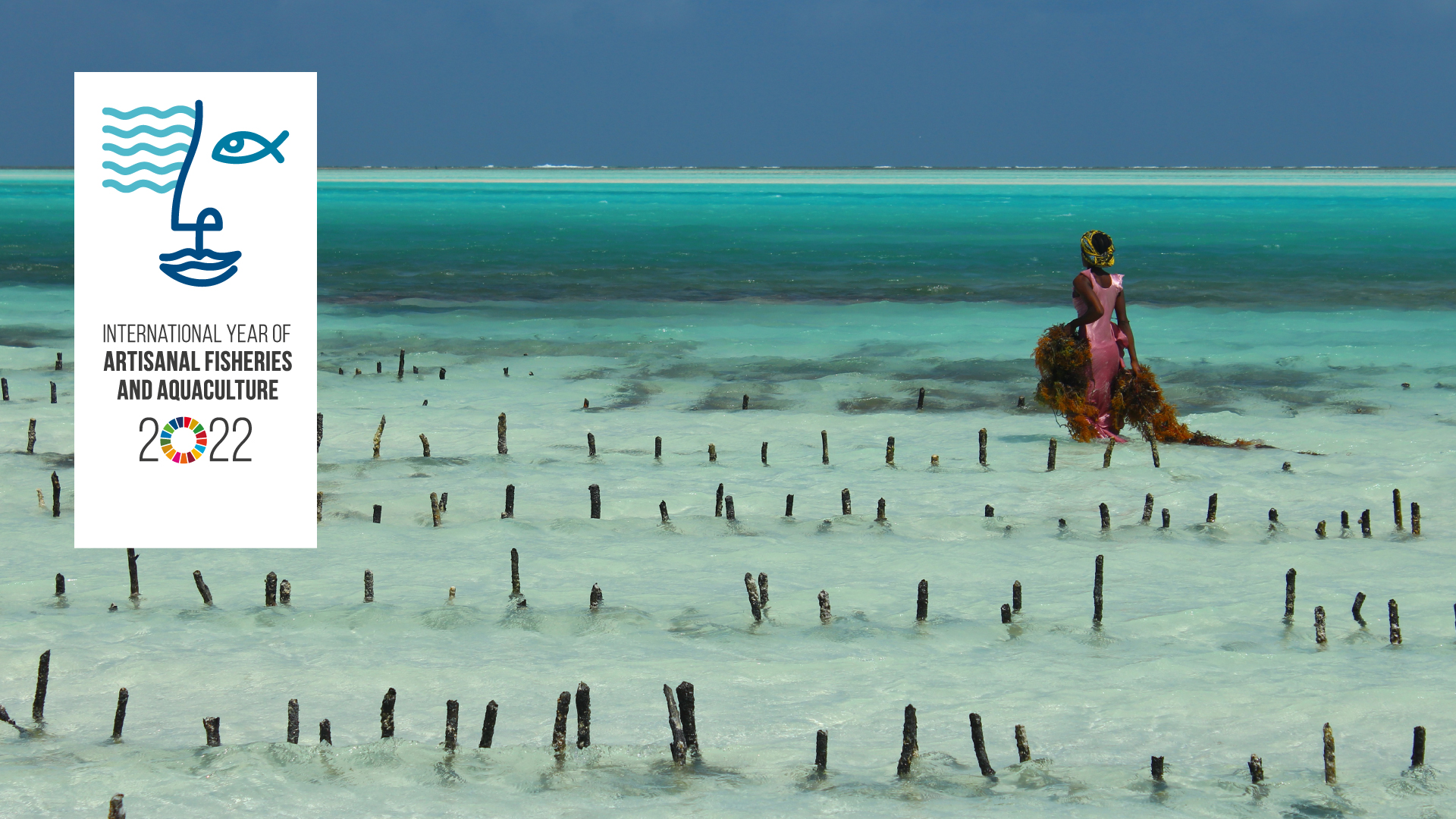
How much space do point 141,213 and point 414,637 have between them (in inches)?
268

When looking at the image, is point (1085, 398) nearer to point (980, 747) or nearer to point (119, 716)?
point (980, 747)

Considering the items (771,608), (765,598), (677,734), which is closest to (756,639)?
(765,598)

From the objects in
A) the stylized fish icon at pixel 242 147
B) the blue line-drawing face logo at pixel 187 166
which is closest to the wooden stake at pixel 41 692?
the blue line-drawing face logo at pixel 187 166

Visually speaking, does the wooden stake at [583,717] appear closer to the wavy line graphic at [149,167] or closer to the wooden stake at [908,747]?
the wooden stake at [908,747]

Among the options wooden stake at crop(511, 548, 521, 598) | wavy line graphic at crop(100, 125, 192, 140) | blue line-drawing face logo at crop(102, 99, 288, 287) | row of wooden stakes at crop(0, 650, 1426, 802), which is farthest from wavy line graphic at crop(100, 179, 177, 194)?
row of wooden stakes at crop(0, 650, 1426, 802)

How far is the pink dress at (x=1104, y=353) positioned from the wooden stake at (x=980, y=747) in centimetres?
779

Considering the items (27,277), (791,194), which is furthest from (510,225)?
(791,194)

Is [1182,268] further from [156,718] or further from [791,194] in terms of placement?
[791,194]

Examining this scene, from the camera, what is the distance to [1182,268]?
42375 mm

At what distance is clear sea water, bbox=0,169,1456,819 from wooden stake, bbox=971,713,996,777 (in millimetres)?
69

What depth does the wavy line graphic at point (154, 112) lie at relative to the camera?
12.6 meters

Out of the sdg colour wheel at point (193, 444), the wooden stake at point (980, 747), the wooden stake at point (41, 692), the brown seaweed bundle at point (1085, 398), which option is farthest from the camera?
the brown seaweed bundle at point (1085, 398)

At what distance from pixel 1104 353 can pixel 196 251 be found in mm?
8516

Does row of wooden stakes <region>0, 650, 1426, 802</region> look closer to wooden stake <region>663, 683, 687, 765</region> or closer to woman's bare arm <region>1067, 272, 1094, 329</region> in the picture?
wooden stake <region>663, 683, 687, 765</region>
